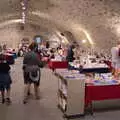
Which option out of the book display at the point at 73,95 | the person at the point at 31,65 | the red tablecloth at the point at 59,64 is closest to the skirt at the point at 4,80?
the person at the point at 31,65

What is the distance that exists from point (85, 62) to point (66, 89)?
3536mm

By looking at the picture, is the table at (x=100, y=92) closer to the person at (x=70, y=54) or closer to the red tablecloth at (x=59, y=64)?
the person at (x=70, y=54)

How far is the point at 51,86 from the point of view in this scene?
9477 millimetres

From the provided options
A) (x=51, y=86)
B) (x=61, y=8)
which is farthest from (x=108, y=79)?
(x=61, y=8)

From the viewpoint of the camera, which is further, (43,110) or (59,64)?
(59,64)

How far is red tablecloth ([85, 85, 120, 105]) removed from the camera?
6.14 metres

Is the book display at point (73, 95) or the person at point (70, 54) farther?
the person at point (70, 54)

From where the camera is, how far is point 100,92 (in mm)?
6270

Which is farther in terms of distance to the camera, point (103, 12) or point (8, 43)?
point (8, 43)

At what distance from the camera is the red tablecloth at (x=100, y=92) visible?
6.14 m

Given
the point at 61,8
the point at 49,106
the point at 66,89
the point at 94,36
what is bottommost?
the point at 49,106

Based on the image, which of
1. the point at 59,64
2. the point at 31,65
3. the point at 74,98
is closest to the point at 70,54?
the point at 59,64

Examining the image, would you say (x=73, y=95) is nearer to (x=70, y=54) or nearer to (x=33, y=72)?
(x=33, y=72)

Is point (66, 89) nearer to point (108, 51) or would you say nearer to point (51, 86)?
point (51, 86)
